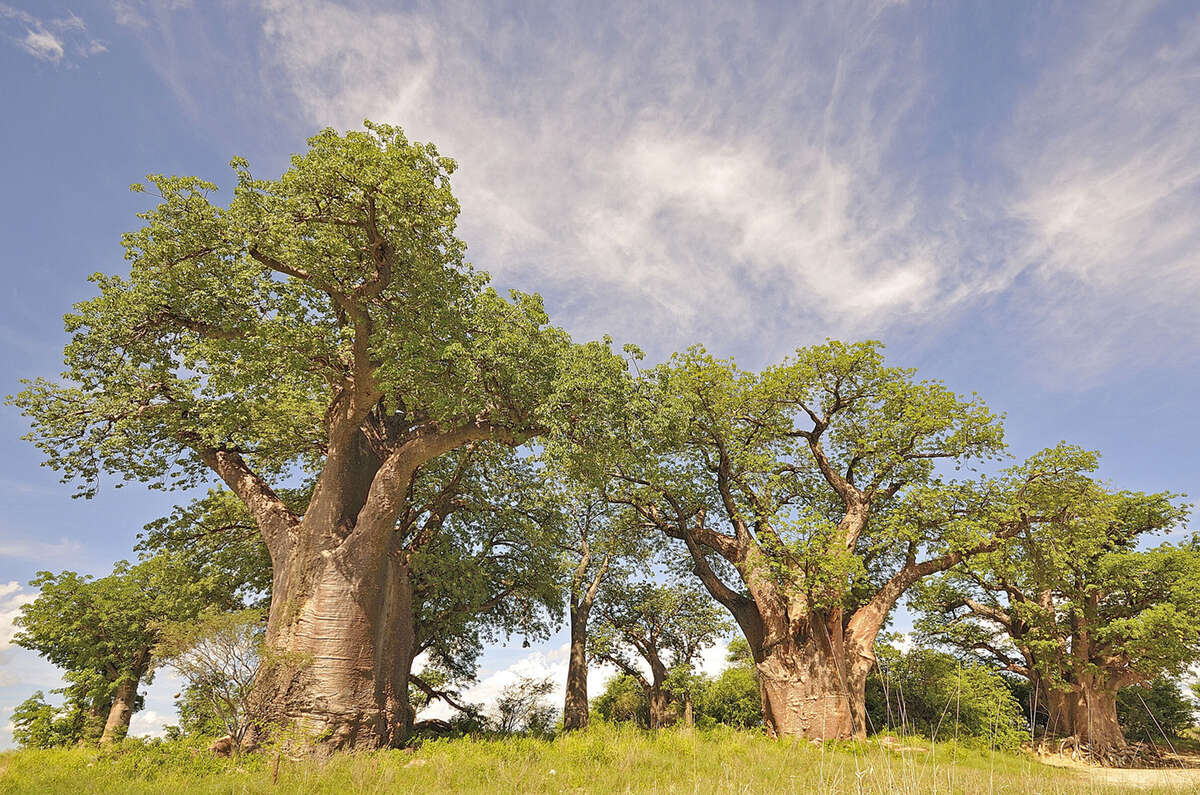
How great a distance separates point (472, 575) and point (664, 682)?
36.0ft

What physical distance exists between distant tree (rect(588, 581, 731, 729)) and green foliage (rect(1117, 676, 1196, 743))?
18.4 m

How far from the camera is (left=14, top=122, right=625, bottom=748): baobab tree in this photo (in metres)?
12.2

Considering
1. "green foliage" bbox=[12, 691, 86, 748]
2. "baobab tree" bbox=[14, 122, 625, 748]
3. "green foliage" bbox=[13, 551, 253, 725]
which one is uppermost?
"baobab tree" bbox=[14, 122, 625, 748]

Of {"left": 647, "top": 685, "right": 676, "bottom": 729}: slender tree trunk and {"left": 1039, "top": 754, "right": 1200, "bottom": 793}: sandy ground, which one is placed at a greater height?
{"left": 647, "top": 685, "right": 676, "bottom": 729}: slender tree trunk

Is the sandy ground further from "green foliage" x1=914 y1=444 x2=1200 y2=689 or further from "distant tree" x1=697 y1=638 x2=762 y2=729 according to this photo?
"distant tree" x1=697 y1=638 x2=762 y2=729

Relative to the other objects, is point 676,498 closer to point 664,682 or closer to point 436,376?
point 436,376

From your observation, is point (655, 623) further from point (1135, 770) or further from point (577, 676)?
point (1135, 770)

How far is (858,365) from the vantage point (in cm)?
1784

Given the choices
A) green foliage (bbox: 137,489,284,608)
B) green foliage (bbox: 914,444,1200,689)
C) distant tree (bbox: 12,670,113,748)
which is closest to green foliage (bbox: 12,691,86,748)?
distant tree (bbox: 12,670,113,748)

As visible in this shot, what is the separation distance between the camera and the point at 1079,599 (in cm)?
2094

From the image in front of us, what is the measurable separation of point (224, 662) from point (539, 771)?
18.4ft

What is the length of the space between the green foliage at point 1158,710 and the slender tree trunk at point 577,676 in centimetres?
2332

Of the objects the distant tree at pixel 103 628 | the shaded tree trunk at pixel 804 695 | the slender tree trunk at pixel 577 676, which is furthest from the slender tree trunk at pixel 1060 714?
the distant tree at pixel 103 628

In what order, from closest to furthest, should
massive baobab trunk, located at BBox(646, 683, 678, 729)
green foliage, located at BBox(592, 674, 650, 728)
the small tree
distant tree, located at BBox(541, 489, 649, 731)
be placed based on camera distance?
the small tree
distant tree, located at BBox(541, 489, 649, 731)
massive baobab trunk, located at BBox(646, 683, 678, 729)
green foliage, located at BBox(592, 674, 650, 728)
